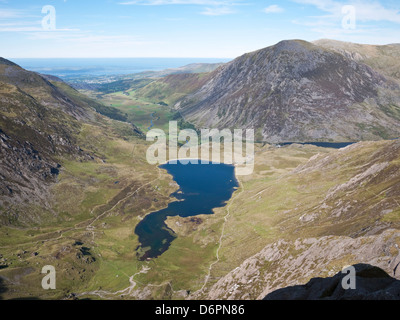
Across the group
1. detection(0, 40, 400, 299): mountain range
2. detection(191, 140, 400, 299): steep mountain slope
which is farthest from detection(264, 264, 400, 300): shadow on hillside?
detection(191, 140, 400, 299): steep mountain slope

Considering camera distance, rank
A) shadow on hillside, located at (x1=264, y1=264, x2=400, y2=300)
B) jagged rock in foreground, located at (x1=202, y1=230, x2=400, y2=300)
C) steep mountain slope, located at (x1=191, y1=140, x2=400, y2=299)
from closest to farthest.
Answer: shadow on hillside, located at (x1=264, y1=264, x2=400, y2=300), jagged rock in foreground, located at (x1=202, y1=230, x2=400, y2=300), steep mountain slope, located at (x1=191, y1=140, x2=400, y2=299)

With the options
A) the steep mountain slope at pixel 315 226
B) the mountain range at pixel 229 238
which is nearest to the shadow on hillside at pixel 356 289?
the mountain range at pixel 229 238

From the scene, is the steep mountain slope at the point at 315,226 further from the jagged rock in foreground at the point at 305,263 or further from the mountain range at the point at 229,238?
the mountain range at the point at 229,238

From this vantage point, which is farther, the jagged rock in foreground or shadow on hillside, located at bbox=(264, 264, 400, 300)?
the jagged rock in foreground

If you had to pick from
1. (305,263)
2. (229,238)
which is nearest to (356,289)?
(305,263)

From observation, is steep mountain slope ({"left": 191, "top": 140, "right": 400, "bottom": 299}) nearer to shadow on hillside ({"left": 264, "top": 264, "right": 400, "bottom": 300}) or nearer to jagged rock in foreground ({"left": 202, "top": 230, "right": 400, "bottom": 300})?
jagged rock in foreground ({"left": 202, "top": 230, "right": 400, "bottom": 300})

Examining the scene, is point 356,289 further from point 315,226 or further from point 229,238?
point 229,238
